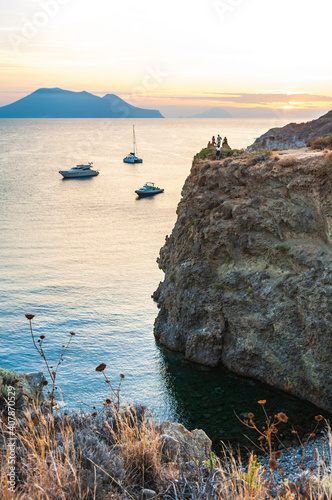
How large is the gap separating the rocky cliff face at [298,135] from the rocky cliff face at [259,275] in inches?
1160

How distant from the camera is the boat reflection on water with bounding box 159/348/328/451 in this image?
21.8m

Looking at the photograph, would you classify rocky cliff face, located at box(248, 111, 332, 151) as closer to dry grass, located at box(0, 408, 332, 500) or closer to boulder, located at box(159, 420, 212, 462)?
boulder, located at box(159, 420, 212, 462)

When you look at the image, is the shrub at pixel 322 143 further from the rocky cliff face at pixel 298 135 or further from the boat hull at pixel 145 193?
the boat hull at pixel 145 193

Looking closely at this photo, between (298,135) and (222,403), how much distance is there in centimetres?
5374

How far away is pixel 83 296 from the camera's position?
4072 centimetres

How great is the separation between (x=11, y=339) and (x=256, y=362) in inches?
667

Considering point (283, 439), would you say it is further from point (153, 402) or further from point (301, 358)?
point (153, 402)

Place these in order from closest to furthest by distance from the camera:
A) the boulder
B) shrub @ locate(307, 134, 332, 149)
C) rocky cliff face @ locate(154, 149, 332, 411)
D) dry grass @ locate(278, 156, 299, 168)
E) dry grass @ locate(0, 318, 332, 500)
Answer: dry grass @ locate(0, 318, 332, 500), the boulder, rocky cliff face @ locate(154, 149, 332, 411), dry grass @ locate(278, 156, 299, 168), shrub @ locate(307, 134, 332, 149)

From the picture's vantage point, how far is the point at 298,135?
6900 cm

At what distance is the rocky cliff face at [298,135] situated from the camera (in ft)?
197

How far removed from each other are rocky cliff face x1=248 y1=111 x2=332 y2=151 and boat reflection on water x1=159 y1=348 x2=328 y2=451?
3806 centimetres

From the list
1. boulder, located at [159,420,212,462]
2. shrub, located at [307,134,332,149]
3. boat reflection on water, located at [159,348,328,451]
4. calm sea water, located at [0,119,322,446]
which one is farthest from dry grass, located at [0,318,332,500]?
shrub, located at [307,134,332,149]

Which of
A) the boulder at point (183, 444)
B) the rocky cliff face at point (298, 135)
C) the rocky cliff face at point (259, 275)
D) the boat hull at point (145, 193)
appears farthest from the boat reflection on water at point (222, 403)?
the boat hull at point (145, 193)

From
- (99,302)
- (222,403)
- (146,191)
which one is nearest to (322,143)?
(222,403)
